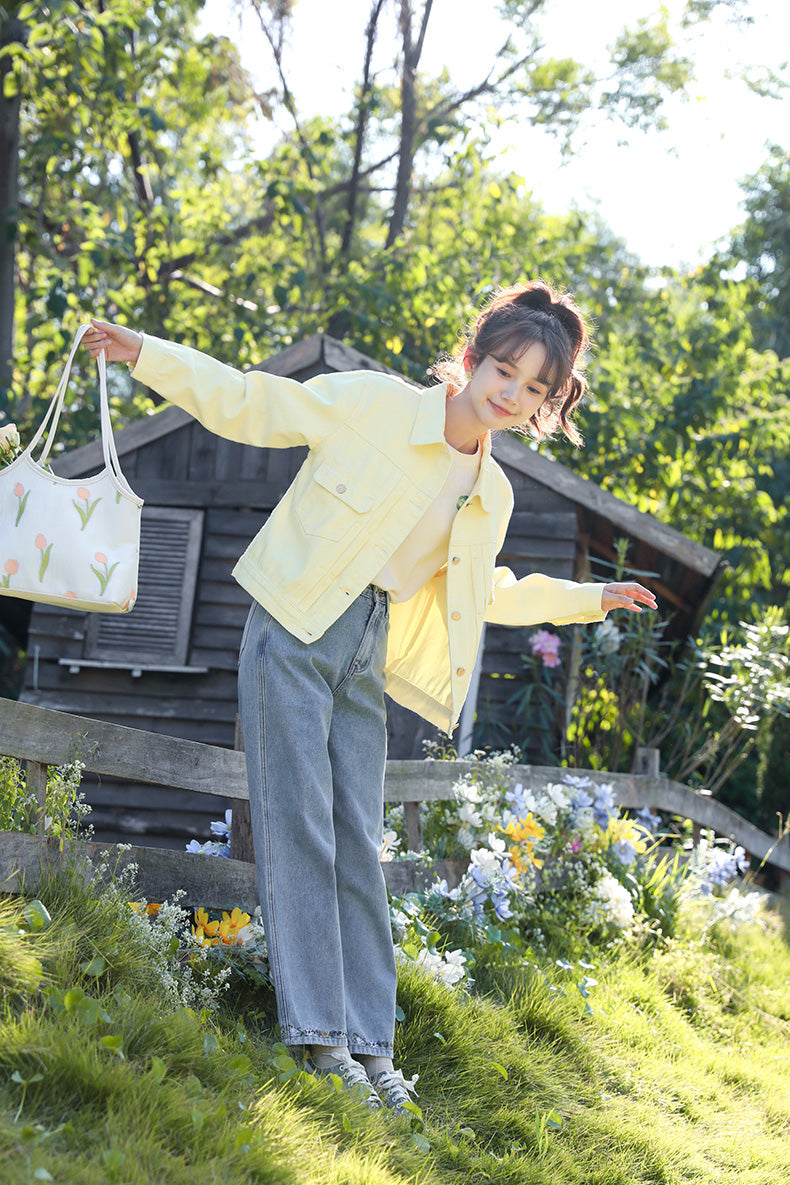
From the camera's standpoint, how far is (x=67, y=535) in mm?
2543

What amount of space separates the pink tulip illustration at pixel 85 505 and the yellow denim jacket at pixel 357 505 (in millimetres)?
302

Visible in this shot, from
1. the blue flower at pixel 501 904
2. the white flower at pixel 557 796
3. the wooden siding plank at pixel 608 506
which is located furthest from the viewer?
the wooden siding plank at pixel 608 506

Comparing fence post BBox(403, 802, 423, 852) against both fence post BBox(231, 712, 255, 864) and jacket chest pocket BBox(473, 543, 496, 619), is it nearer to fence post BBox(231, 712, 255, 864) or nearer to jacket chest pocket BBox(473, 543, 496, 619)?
fence post BBox(231, 712, 255, 864)

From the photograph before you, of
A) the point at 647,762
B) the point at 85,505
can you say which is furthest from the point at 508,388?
the point at 647,762

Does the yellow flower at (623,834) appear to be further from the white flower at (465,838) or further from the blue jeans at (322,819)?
the blue jeans at (322,819)

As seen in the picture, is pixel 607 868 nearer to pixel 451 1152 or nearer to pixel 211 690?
pixel 451 1152

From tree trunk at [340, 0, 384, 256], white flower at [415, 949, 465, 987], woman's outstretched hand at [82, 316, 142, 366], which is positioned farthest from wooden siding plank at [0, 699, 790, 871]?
tree trunk at [340, 0, 384, 256]

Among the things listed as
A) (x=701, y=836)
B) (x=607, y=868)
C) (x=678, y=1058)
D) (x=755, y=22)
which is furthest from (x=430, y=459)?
(x=755, y=22)

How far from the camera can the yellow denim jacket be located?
2617 millimetres

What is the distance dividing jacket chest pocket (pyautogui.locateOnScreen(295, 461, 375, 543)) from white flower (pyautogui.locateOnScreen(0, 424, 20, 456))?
805 millimetres

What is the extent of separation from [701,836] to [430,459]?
435cm

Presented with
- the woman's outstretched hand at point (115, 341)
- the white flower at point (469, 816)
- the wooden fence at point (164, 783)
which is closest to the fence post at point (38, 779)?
the wooden fence at point (164, 783)

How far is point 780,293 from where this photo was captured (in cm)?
1644

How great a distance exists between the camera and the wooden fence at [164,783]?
2.69 m
